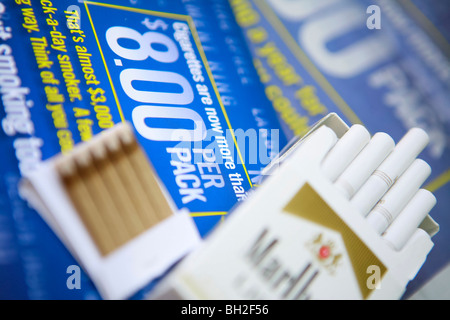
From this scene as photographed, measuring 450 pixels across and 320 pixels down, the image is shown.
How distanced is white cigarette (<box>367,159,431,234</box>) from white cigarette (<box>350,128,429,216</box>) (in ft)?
0.05

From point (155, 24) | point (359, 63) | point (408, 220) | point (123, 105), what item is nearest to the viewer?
point (408, 220)

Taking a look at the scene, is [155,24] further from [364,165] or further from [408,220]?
[408,220]

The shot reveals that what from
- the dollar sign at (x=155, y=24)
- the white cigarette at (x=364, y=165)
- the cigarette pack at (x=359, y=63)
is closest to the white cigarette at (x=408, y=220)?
the white cigarette at (x=364, y=165)

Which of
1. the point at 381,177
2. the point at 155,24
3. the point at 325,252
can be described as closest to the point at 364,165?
the point at 381,177

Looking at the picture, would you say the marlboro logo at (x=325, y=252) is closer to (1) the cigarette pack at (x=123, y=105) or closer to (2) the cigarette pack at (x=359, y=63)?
(1) the cigarette pack at (x=123, y=105)

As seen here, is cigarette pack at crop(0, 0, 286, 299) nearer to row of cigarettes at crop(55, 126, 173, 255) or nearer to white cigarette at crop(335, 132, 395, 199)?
row of cigarettes at crop(55, 126, 173, 255)

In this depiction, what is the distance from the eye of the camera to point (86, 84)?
0.91 meters

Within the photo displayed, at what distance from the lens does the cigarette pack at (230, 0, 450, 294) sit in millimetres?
1280

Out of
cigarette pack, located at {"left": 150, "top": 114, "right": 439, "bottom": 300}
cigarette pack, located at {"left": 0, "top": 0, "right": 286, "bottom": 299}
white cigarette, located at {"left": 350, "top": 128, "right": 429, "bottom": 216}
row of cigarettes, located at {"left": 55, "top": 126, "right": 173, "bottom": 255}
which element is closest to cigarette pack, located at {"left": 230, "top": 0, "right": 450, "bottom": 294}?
cigarette pack, located at {"left": 0, "top": 0, "right": 286, "bottom": 299}

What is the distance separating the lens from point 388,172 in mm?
867

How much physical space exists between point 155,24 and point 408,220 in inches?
36.5

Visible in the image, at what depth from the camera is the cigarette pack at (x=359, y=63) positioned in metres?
1.28
